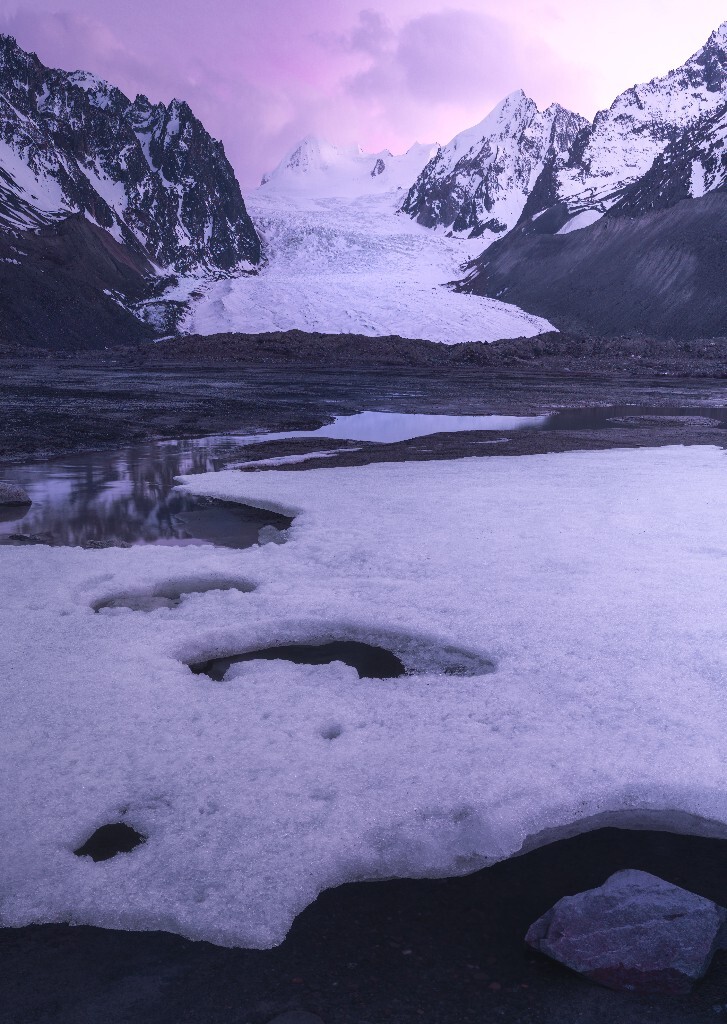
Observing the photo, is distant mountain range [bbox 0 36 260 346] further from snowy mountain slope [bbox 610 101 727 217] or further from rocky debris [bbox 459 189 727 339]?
snowy mountain slope [bbox 610 101 727 217]

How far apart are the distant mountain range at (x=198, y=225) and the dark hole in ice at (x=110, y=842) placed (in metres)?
59.7

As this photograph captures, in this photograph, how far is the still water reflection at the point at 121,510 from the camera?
25.1ft

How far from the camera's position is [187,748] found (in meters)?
3.43

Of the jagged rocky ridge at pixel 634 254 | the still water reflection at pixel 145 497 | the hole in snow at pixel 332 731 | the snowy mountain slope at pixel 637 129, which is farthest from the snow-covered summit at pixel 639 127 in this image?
the hole in snow at pixel 332 731

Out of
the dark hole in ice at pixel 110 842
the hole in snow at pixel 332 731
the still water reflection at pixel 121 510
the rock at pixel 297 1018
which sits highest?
the still water reflection at pixel 121 510

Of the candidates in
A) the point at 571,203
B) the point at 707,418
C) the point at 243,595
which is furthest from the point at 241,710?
the point at 571,203

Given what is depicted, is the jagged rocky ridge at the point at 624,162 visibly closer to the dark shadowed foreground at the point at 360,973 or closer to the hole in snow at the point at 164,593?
the hole in snow at the point at 164,593

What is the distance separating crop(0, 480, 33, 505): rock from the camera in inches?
355

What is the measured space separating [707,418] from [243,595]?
18589 millimetres

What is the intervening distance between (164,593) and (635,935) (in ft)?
13.4

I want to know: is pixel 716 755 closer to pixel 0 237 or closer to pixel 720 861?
pixel 720 861

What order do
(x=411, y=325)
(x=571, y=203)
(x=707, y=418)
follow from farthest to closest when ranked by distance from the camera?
(x=571, y=203) < (x=411, y=325) < (x=707, y=418)

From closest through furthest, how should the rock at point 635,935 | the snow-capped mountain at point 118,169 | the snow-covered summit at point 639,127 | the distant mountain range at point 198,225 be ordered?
the rock at point 635,935
the distant mountain range at point 198,225
the snow-capped mountain at point 118,169
the snow-covered summit at point 639,127

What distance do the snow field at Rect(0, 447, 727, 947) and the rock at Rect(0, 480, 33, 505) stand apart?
2734mm
